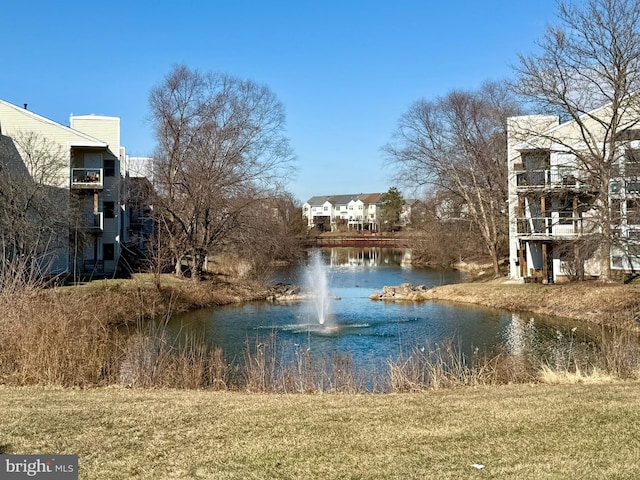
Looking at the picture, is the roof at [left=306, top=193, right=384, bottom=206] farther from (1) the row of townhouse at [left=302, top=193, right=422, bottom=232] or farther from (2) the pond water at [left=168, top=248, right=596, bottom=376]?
(2) the pond water at [left=168, top=248, right=596, bottom=376]

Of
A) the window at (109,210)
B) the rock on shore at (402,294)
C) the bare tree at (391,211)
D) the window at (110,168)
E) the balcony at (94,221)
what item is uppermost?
the bare tree at (391,211)

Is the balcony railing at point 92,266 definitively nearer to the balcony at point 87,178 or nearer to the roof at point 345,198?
the balcony at point 87,178

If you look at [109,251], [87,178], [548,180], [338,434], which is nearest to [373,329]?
[548,180]

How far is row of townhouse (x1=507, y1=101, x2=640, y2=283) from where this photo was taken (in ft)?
80.8

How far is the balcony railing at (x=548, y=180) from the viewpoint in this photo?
27.1 metres

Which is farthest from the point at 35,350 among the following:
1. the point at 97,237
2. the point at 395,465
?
the point at 97,237

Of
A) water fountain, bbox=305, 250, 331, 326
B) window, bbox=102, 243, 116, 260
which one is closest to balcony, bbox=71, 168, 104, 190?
window, bbox=102, 243, 116, 260

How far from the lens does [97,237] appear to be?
Result: 3412 cm

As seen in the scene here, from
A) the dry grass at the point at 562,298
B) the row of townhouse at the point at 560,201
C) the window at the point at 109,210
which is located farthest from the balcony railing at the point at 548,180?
the window at the point at 109,210

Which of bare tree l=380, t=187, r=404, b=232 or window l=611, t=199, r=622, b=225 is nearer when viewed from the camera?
window l=611, t=199, r=622, b=225

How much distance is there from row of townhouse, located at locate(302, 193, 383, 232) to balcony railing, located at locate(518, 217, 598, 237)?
9583 cm

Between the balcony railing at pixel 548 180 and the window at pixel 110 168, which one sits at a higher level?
the window at pixel 110 168

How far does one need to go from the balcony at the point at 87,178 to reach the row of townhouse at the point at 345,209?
96.1 m

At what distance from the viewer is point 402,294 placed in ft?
107
